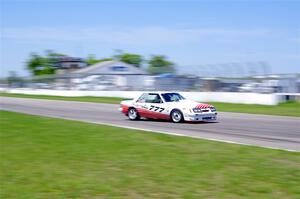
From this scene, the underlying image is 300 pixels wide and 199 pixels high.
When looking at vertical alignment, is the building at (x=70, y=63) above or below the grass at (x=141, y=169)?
above

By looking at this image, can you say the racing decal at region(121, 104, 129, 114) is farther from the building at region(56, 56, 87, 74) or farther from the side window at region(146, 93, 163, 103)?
the building at region(56, 56, 87, 74)

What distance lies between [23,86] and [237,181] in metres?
75.1

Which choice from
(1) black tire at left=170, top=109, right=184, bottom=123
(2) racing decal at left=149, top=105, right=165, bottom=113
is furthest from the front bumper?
(2) racing decal at left=149, top=105, right=165, bottom=113

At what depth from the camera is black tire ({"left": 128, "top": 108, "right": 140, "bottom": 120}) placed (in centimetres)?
2062

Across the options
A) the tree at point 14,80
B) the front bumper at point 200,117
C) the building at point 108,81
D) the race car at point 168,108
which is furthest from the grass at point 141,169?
the tree at point 14,80

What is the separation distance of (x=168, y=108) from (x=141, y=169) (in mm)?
11172

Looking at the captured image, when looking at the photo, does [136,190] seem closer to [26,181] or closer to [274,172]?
[26,181]

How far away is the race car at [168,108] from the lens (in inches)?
729

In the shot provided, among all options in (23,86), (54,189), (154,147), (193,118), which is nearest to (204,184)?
(54,189)

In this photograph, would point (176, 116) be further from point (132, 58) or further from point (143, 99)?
point (132, 58)

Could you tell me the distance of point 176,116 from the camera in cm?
1888

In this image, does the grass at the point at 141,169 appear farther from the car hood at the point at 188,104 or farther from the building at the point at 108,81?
the building at the point at 108,81

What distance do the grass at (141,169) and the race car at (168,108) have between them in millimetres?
7100

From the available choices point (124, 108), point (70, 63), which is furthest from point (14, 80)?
point (124, 108)
